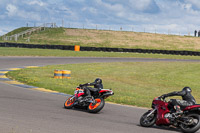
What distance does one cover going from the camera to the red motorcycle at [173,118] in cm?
799

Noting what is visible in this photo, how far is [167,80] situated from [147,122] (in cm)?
1673

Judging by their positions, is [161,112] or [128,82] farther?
→ [128,82]

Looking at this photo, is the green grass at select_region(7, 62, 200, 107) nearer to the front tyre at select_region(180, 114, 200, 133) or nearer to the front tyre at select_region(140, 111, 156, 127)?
the front tyre at select_region(140, 111, 156, 127)

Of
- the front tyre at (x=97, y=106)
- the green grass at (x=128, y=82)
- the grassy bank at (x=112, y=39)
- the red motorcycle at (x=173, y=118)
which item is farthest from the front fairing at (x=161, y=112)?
the grassy bank at (x=112, y=39)

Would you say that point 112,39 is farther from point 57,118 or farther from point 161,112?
point 161,112

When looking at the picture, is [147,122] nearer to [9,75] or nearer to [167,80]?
[9,75]

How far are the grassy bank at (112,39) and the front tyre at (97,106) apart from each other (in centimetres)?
6305

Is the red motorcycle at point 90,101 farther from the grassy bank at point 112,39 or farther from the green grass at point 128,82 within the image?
the grassy bank at point 112,39

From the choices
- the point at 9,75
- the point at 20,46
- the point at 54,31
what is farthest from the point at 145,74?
the point at 54,31

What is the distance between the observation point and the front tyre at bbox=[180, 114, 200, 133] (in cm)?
785

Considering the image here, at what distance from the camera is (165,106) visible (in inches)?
343

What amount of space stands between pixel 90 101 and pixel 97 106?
1.14 feet

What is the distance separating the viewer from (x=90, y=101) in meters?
10.7

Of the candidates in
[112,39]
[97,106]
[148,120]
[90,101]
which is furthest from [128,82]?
[112,39]
